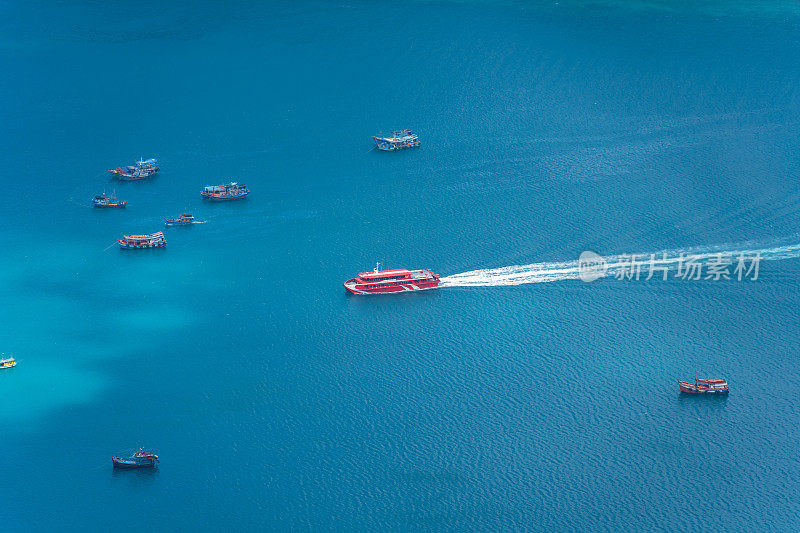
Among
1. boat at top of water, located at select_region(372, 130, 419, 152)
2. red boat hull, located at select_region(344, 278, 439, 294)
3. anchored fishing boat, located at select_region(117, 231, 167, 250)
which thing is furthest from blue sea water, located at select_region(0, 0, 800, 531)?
boat at top of water, located at select_region(372, 130, 419, 152)

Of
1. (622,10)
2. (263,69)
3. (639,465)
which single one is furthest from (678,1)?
(639,465)

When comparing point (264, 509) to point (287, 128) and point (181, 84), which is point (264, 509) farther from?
point (181, 84)

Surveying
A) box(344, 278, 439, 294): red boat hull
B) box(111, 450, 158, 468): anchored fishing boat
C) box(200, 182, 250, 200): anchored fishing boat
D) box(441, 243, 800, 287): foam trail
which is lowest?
box(111, 450, 158, 468): anchored fishing boat

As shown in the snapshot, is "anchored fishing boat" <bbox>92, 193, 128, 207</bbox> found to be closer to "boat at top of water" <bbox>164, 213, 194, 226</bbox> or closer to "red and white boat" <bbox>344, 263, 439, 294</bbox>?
"boat at top of water" <bbox>164, 213, 194, 226</bbox>

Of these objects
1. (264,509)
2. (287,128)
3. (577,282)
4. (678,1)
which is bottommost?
(264,509)

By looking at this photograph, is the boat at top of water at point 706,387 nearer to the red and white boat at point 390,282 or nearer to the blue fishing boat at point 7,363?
the red and white boat at point 390,282

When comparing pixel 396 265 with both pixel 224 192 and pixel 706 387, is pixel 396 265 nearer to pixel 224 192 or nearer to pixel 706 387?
pixel 224 192
